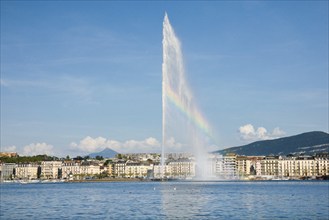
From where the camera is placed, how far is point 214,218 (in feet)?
101

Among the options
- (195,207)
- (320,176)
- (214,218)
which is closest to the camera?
(214,218)

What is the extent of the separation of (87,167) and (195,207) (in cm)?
13910

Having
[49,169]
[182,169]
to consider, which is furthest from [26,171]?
[182,169]

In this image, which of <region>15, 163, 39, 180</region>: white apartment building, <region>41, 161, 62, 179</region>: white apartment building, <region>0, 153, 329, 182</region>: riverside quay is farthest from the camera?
<region>41, 161, 62, 179</region>: white apartment building

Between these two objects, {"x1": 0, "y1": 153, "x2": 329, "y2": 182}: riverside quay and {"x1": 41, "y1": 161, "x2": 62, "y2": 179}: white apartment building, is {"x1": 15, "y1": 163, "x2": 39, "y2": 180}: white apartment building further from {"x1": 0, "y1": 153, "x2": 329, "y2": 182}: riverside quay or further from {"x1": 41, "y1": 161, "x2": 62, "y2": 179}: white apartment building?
{"x1": 41, "y1": 161, "x2": 62, "y2": 179}: white apartment building

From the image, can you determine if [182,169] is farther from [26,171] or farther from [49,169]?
[26,171]

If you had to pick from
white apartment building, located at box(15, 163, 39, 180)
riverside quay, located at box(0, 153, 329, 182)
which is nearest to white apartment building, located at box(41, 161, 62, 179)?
riverside quay, located at box(0, 153, 329, 182)

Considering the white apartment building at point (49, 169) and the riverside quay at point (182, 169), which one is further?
the white apartment building at point (49, 169)

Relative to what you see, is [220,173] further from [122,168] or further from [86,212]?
[86,212]

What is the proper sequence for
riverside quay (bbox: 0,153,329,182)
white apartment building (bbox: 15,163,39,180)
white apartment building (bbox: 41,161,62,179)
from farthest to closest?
1. white apartment building (bbox: 41,161,62,179)
2. white apartment building (bbox: 15,163,39,180)
3. riverside quay (bbox: 0,153,329,182)

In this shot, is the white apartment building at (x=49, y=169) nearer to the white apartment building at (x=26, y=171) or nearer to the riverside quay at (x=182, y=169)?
the riverside quay at (x=182, y=169)

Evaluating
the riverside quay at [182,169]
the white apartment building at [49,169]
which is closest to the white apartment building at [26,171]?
the riverside quay at [182,169]

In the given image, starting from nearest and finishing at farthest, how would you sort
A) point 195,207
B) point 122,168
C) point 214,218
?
point 214,218
point 195,207
point 122,168

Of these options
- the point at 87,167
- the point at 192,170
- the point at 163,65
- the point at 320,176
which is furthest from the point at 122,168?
the point at 163,65
